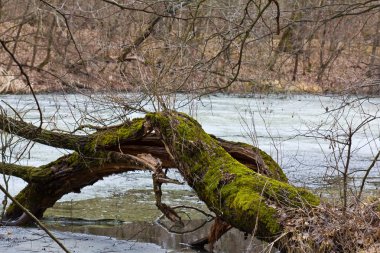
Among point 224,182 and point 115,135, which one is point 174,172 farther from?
point 224,182

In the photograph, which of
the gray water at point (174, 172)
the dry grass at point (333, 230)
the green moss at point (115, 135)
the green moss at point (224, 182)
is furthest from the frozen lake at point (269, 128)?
the dry grass at point (333, 230)

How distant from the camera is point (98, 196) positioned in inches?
405

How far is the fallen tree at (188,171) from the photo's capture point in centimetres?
600

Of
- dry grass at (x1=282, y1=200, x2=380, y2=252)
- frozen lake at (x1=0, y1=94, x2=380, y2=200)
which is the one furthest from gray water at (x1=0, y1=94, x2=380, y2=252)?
dry grass at (x1=282, y1=200, x2=380, y2=252)

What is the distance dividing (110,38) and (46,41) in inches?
268

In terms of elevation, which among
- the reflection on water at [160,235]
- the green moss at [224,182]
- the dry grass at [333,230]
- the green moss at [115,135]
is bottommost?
the reflection on water at [160,235]

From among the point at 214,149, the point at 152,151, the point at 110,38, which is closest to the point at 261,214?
the point at 214,149

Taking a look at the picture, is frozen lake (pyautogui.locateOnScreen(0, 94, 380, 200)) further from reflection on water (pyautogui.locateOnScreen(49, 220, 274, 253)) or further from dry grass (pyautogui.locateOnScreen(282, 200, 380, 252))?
reflection on water (pyautogui.locateOnScreen(49, 220, 274, 253))

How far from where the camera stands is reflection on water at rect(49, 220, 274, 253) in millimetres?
7856

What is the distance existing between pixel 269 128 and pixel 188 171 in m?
9.20

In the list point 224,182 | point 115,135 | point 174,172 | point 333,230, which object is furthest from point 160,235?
point 333,230

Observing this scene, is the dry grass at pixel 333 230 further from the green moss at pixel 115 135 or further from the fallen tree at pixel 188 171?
the green moss at pixel 115 135

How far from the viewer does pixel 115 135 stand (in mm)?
7945

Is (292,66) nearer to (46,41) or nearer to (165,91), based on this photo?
(46,41)
